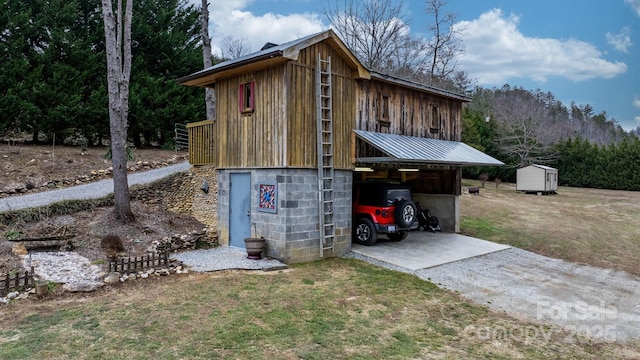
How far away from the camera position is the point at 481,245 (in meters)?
12.6

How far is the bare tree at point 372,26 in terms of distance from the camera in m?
26.8

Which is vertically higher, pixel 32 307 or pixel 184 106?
pixel 184 106

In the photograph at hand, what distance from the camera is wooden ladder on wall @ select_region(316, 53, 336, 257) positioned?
10188 millimetres

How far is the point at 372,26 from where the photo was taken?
27031 mm

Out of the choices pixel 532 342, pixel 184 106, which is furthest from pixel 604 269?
pixel 184 106

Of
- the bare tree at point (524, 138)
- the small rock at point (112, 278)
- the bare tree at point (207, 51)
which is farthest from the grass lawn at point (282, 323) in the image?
the bare tree at point (524, 138)

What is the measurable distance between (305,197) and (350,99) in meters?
3.15

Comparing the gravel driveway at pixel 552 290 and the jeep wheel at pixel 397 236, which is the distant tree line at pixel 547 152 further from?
the gravel driveway at pixel 552 290

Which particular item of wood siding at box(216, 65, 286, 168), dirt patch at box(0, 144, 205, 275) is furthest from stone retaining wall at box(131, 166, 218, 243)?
wood siding at box(216, 65, 286, 168)

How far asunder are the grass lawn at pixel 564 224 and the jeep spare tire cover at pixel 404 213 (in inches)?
177

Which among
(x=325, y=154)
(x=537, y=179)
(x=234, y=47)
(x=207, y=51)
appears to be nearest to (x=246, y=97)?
(x=325, y=154)

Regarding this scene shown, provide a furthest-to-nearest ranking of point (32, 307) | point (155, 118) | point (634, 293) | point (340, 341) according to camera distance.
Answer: point (155, 118) → point (634, 293) → point (32, 307) → point (340, 341)

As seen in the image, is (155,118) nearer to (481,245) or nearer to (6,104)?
(6,104)

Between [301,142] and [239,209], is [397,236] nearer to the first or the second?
[301,142]
